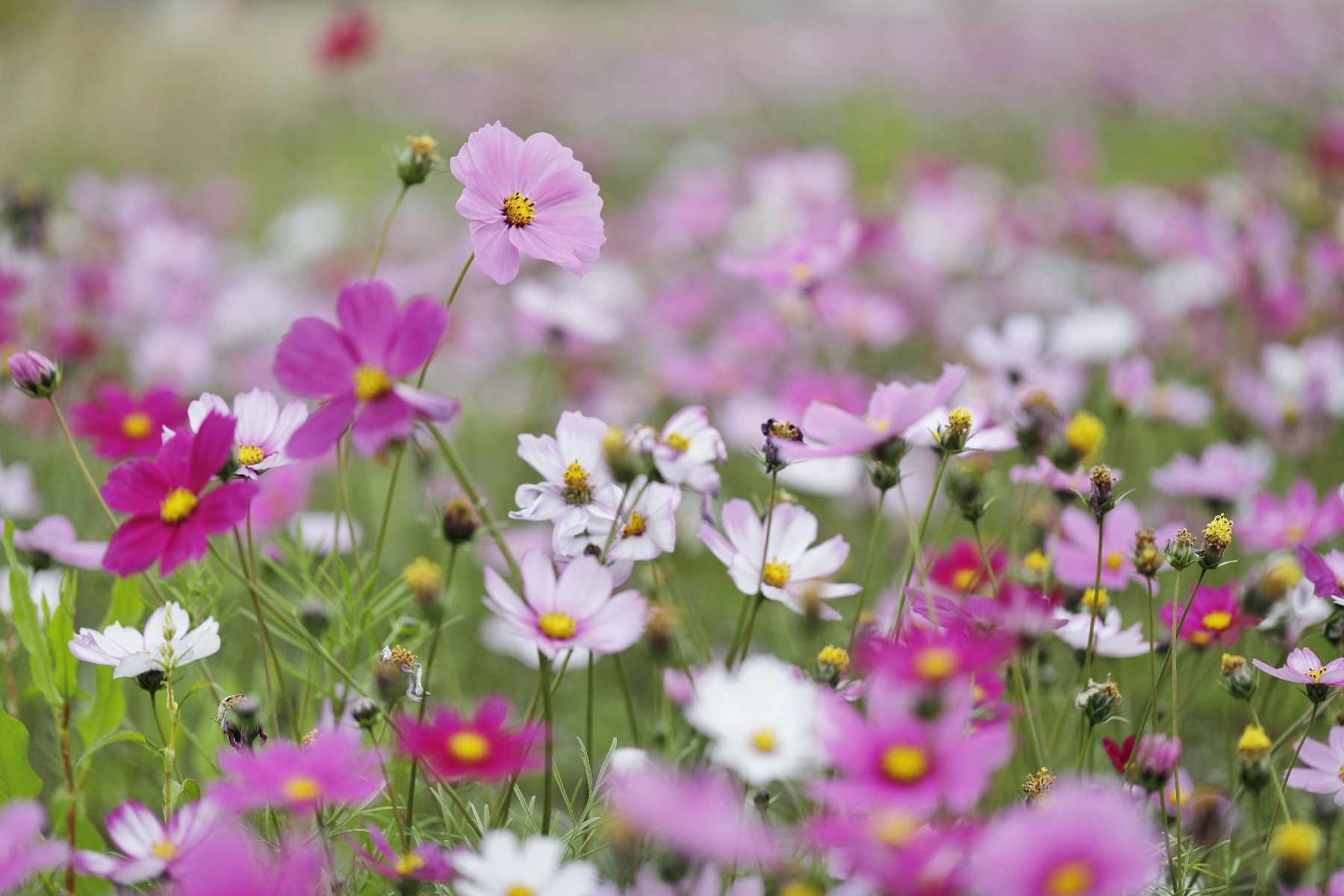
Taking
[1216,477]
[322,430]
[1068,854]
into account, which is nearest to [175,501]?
[322,430]

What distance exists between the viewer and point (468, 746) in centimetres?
46

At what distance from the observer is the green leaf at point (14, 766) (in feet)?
2.12

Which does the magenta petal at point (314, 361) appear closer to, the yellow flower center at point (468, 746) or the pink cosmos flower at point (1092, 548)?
the yellow flower center at point (468, 746)

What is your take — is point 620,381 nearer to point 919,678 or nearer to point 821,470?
point 821,470

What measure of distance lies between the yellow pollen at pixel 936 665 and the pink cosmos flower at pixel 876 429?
7.1 inches

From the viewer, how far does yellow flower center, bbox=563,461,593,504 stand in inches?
25.0

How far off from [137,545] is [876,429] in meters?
0.44

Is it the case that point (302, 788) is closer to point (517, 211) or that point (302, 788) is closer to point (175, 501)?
point (175, 501)

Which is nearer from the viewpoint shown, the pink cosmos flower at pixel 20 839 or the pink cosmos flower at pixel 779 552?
the pink cosmos flower at pixel 20 839

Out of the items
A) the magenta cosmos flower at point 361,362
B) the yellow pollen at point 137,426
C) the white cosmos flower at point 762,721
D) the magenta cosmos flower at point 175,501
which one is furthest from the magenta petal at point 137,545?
the white cosmos flower at point 762,721

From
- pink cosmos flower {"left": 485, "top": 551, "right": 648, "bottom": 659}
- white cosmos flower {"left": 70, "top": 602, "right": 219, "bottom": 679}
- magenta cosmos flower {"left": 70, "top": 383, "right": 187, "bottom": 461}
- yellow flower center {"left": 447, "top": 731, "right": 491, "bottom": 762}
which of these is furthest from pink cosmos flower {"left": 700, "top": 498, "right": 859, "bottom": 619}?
magenta cosmos flower {"left": 70, "top": 383, "right": 187, "bottom": 461}

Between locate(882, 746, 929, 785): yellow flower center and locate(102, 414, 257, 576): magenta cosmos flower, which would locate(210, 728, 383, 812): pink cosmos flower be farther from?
locate(882, 746, 929, 785): yellow flower center

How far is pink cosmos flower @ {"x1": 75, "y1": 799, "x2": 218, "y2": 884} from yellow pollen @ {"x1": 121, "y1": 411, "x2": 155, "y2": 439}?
0.30 meters

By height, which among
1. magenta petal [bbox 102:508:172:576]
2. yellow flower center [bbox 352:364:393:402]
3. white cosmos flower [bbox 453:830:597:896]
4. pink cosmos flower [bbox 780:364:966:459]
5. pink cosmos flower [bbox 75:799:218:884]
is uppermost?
yellow flower center [bbox 352:364:393:402]
